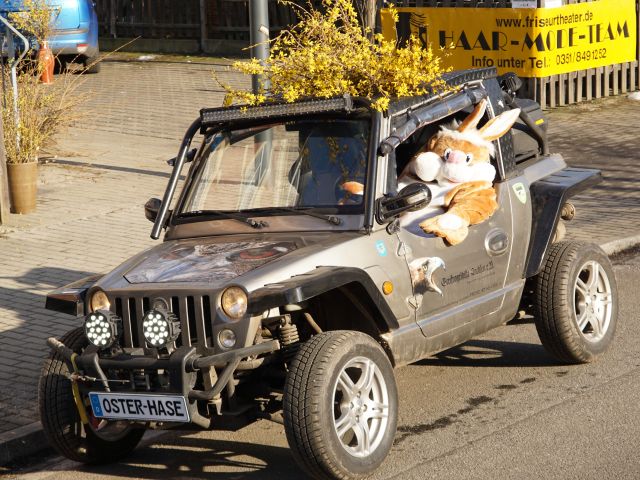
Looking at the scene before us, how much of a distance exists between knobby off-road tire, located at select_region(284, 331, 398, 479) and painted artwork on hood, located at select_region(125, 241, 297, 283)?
0.57m

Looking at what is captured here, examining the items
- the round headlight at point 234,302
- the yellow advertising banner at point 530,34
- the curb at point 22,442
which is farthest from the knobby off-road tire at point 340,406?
the yellow advertising banner at point 530,34

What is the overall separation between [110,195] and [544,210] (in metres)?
6.92

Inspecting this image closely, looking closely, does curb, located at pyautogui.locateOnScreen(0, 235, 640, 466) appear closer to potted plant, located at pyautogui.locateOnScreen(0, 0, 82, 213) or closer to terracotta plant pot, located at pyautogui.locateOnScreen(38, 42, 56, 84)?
potted plant, located at pyautogui.locateOnScreen(0, 0, 82, 213)

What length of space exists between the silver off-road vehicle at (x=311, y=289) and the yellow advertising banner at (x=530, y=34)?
32.4ft

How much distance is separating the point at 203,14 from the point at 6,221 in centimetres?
1410

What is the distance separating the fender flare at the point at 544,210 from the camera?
7.21 m

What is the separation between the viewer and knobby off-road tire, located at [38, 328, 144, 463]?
606cm

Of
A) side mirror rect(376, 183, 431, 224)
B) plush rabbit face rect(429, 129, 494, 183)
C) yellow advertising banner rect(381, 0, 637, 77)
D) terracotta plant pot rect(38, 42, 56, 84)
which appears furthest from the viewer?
yellow advertising banner rect(381, 0, 637, 77)

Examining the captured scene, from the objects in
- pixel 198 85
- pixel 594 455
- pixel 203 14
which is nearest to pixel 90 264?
pixel 594 455

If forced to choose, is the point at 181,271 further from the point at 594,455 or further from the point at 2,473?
the point at 594,455

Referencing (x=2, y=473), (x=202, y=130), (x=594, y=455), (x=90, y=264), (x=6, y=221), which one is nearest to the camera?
(x=594, y=455)

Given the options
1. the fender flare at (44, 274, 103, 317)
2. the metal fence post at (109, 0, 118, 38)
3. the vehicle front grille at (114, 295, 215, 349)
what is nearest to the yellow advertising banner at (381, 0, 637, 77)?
the metal fence post at (109, 0, 118, 38)

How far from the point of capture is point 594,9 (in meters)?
18.2

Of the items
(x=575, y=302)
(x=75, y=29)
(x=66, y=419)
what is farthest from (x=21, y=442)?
(x=75, y=29)
